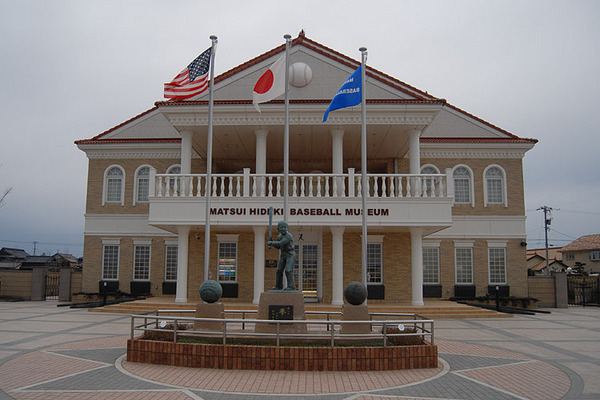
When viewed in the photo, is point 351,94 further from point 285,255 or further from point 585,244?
point 585,244

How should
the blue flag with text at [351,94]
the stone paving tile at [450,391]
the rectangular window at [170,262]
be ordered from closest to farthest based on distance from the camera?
1. the stone paving tile at [450,391]
2. the blue flag with text at [351,94]
3. the rectangular window at [170,262]

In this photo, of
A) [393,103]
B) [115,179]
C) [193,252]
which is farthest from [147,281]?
[393,103]

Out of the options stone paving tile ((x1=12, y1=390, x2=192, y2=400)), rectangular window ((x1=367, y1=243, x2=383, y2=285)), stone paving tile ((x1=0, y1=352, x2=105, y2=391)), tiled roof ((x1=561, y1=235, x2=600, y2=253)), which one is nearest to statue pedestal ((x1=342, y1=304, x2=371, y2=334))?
stone paving tile ((x1=12, y1=390, x2=192, y2=400))

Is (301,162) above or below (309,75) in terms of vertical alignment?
below

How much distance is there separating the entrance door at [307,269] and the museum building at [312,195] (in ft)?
0.21

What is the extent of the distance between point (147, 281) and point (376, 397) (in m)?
20.3

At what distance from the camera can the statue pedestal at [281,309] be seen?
11.3 metres

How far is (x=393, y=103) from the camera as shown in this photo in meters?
19.5

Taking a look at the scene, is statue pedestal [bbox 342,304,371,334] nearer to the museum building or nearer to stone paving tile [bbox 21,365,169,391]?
stone paving tile [bbox 21,365,169,391]

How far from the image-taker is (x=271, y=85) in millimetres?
15531

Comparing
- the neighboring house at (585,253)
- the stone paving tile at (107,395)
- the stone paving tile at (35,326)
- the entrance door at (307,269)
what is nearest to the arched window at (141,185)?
the entrance door at (307,269)

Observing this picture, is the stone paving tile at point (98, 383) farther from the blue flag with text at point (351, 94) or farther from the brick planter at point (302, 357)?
the blue flag with text at point (351, 94)

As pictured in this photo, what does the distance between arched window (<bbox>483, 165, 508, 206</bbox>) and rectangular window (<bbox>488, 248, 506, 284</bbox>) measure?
2.60 m

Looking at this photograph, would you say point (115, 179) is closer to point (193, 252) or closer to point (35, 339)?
point (193, 252)
